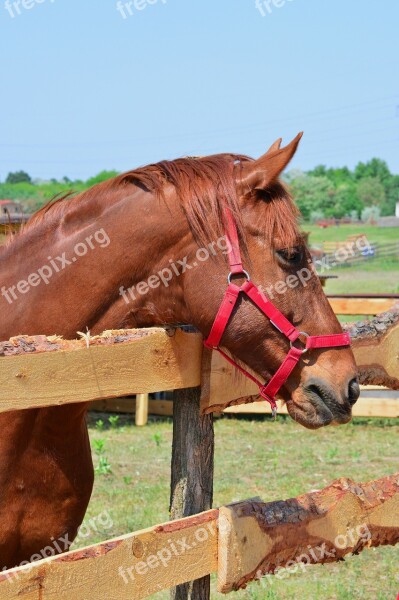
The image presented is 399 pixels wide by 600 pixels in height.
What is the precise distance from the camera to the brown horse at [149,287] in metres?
2.67

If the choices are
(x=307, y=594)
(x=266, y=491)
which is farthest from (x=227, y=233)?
(x=266, y=491)

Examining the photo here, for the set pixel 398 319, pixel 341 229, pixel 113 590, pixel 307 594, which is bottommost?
pixel 341 229

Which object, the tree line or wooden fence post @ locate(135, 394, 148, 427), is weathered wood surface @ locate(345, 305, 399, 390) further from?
the tree line

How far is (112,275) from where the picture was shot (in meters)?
2.86

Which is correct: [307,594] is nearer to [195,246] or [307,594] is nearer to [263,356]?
[263,356]

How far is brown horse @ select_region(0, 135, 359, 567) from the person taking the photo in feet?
8.77

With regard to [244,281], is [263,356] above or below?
below

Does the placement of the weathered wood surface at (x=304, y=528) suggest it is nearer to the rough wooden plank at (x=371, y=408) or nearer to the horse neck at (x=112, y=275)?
the horse neck at (x=112, y=275)

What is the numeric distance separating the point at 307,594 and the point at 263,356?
250 centimetres

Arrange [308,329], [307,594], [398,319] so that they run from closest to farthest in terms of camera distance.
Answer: [308,329]
[398,319]
[307,594]

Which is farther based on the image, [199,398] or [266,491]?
[266,491]

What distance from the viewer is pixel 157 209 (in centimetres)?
285

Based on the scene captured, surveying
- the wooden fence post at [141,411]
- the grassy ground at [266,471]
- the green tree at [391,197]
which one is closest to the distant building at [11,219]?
the grassy ground at [266,471]

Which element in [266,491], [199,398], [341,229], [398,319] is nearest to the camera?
[199,398]
